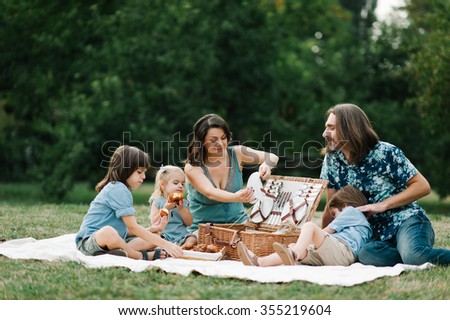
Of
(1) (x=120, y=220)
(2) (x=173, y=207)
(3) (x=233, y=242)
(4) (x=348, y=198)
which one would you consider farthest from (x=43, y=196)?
(4) (x=348, y=198)

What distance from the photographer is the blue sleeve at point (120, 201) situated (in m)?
5.54

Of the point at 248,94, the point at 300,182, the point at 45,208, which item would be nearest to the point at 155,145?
the point at 248,94

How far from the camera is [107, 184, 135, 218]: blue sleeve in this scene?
5539 millimetres

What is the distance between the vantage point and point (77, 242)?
19.1 feet

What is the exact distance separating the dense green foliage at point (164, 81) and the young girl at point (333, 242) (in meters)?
7.73

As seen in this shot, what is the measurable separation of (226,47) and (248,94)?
1.27m

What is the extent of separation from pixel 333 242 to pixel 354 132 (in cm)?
99

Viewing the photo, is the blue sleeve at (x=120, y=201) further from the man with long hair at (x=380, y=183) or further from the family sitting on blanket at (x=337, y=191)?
the man with long hair at (x=380, y=183)

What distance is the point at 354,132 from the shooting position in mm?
5750

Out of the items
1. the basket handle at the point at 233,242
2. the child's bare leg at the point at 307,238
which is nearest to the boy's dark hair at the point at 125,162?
the basket handle at the point at 233,242

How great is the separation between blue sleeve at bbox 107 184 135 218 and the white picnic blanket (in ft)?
1.27
